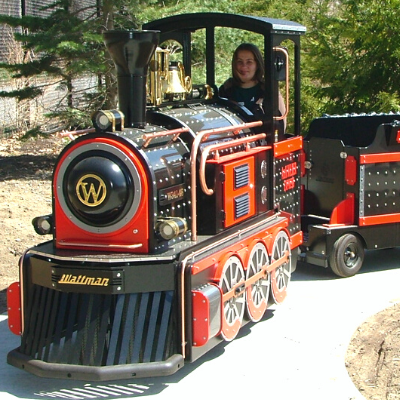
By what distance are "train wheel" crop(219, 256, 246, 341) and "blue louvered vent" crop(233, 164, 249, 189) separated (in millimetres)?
626

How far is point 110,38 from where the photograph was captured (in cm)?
496

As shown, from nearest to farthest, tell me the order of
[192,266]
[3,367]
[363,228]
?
[192,266] < [3,367] < [363,228]

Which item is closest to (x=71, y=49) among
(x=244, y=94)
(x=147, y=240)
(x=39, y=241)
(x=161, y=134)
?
(x=39, y=241)

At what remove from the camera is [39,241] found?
8.31m

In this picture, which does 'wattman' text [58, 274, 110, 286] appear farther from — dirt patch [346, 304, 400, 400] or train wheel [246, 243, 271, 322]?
dirt patch [346, 304, 400, 400]

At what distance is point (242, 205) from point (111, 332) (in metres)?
1.58

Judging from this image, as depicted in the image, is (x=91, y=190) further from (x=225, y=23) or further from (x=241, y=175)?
(x=225, y=23)

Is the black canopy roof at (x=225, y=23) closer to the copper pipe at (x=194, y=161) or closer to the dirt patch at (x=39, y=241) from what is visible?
the copper pipe at (x=194, y=161)

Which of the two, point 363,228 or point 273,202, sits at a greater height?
point 273,202

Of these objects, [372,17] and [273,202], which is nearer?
[273,202]

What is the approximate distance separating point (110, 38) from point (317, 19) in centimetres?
802

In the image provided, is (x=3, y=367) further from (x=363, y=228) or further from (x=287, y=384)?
(x=363, y=228)

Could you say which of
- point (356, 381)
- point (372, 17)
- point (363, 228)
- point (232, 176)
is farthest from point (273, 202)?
point (372, 17)

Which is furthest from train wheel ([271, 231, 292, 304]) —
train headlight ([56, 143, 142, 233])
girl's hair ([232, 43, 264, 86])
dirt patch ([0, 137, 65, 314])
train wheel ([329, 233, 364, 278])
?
dirt patch ([0, 137, 65, 314])
